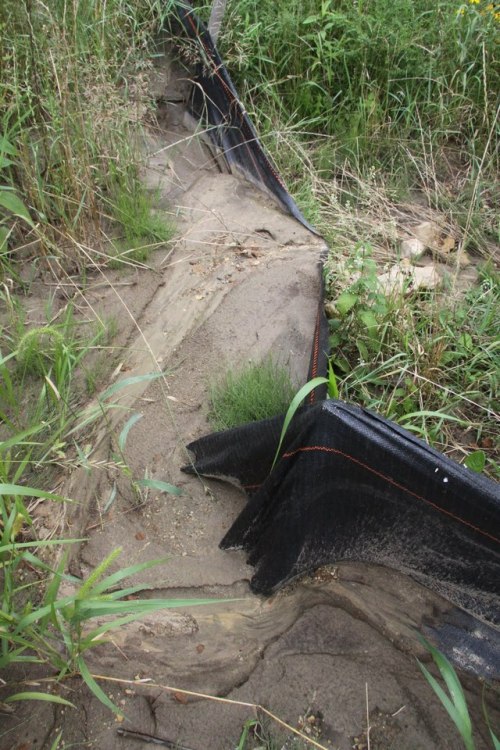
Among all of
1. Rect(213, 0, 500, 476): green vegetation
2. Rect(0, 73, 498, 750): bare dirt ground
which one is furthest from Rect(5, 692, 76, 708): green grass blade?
Rect(213, 0, 500, 476): green vegetation

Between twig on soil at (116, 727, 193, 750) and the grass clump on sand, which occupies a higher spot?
the grass clump on sand

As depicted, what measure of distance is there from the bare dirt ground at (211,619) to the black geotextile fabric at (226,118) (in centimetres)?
89

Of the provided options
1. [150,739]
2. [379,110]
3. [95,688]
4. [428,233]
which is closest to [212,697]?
[150,739]

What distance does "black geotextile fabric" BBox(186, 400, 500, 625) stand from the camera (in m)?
1.66

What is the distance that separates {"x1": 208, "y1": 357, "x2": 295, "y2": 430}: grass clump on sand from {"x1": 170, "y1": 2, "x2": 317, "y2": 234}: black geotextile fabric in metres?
1.17

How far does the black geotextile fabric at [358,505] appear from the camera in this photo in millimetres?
1663

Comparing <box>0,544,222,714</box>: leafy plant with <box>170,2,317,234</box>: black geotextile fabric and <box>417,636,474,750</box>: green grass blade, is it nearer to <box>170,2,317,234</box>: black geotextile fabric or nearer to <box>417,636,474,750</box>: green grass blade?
<box>417,636,474,750</box>: green grass blade

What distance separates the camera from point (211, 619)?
1.91 meters

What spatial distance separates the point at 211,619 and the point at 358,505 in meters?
0.55

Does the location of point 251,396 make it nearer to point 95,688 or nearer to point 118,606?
point 118,606

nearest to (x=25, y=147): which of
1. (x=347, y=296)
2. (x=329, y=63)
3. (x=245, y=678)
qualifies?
(x=347, y=296)

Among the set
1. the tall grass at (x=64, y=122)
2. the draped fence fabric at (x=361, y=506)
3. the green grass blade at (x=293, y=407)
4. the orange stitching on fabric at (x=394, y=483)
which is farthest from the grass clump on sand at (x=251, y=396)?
the tall grass at (x=64, y=122)

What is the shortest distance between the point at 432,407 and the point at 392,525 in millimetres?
670

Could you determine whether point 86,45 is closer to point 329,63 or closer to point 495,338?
point 329,63
